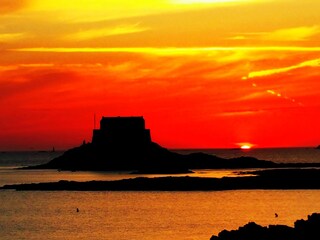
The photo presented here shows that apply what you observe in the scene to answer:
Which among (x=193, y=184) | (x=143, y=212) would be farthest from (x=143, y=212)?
(x=193, y=184)

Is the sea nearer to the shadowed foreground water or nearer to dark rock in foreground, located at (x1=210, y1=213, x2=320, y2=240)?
the shadowed foreground water

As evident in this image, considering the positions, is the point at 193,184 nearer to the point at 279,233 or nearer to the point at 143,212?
the point at 143,212

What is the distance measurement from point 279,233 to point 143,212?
142 ft

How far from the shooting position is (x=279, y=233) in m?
54.6

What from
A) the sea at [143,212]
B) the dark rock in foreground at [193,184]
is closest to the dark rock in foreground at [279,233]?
the sea at [143,212]

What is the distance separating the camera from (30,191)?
136 metres

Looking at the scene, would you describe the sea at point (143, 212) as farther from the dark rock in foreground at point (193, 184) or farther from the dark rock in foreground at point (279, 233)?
the dark rock in foreground at point (279, 233)

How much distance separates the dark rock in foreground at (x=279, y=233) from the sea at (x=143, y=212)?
15129 mm

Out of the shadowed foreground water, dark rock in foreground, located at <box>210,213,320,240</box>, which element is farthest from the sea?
dark rock in foreground, located at <box>210,213,320,240</box>

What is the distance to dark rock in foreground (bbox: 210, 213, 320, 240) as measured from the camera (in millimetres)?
53594

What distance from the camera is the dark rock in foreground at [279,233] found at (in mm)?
53594

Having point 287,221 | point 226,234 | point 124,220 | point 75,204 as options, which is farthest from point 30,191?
point 226,234

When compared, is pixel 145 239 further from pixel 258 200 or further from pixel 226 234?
pixel 258 200

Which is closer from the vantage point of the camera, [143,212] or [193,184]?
[143,212]
